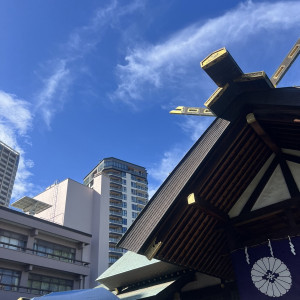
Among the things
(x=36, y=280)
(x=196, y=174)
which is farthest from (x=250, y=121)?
(x=36, y=280)

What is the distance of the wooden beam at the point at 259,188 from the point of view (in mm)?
7617

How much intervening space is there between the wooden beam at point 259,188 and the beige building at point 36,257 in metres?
22.7

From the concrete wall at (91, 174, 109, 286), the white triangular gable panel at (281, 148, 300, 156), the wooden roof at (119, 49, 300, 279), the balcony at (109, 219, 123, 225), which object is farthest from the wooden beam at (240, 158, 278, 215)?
the balcony at (109, 219, 123, 225)

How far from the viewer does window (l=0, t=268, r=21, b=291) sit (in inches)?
947

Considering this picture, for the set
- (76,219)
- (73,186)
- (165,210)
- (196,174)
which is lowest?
(165,210)

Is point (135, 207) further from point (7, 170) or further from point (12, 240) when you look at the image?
point (7, 170)

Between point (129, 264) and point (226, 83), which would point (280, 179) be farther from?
point (129, 264)

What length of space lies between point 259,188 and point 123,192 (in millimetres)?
63925

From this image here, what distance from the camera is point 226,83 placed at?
5.64m

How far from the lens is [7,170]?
116938mm

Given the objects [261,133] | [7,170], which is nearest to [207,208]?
[261,133]

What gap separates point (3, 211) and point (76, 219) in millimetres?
19069

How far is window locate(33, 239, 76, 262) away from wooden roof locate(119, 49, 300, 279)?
2389 cm

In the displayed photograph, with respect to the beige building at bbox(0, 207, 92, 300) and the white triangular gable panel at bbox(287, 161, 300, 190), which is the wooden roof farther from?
the beige building at bbox(0, 207, 92, 300)
